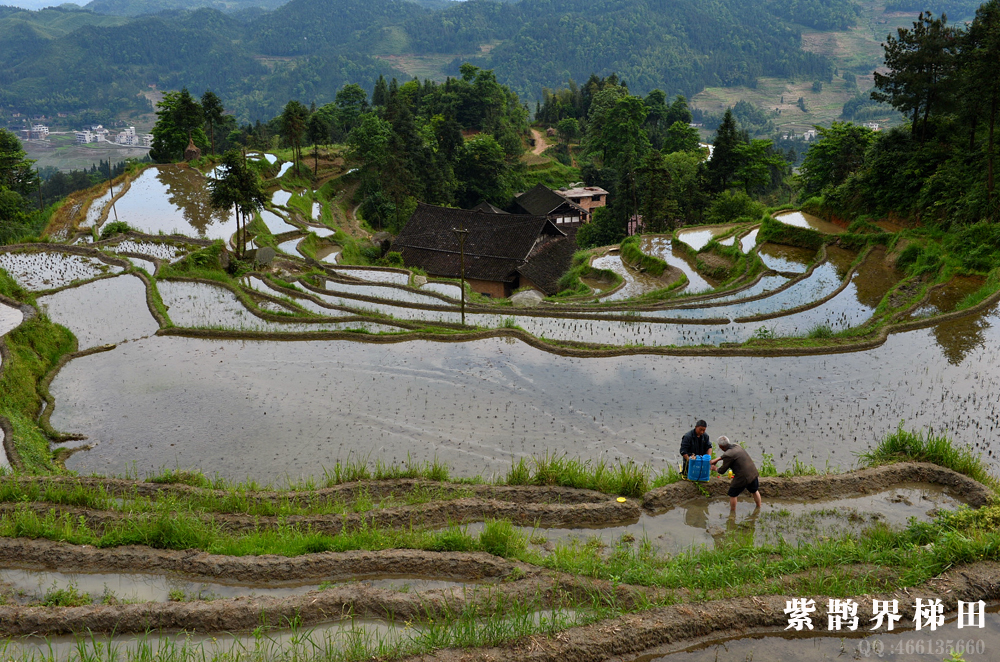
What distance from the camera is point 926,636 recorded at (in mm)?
6129

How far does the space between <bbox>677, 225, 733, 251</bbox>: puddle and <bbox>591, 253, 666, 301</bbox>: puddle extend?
3271 mm

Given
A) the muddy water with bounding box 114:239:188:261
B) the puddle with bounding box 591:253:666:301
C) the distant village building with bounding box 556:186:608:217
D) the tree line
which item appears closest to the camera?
the tree line

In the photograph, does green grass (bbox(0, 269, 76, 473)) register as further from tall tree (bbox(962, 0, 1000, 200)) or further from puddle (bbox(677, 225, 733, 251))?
tall tree (bbox(962, 0, 1000, 200))

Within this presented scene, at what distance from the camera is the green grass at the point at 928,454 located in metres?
8.84

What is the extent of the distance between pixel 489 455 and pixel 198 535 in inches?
167

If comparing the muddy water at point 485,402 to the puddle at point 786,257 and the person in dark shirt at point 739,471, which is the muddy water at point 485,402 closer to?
the person in dark shirt at point 739,471

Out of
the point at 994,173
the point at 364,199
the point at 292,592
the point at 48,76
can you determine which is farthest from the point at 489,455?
the point at 48,76

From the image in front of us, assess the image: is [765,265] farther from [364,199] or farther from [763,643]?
[364,199]

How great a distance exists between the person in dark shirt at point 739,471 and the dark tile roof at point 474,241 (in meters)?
25.9

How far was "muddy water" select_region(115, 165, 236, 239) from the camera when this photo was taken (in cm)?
2919

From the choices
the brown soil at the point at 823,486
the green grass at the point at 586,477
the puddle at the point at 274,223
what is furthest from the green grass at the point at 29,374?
the puddle at the point at 274,223

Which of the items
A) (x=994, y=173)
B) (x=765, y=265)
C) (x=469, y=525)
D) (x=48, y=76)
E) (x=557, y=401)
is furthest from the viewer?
(x=48, y=76)

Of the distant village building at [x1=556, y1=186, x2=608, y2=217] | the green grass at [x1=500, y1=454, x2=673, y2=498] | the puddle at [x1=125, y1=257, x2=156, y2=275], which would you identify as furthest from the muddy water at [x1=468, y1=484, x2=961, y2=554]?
the distant village building at [x1=556, y1=186, x2=608, y2=217]

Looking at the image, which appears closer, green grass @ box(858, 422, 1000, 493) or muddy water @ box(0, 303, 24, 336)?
green grass @ box(858, 422, 1000, 493)
